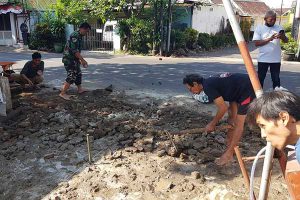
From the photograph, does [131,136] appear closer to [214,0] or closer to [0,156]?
[0,156]

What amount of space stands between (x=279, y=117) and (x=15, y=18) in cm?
2401

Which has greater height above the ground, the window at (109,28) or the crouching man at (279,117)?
the window at (109,28)

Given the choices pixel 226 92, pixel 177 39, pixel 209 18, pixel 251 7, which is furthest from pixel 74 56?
pixel 251 7

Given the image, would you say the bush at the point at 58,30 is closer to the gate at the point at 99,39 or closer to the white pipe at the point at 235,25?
the gate at the point at 99,39

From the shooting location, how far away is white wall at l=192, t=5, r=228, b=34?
20766mm

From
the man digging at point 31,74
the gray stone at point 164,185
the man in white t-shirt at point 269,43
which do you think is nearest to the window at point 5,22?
the man digging at point 31,74

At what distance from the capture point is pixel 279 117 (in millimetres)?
1669

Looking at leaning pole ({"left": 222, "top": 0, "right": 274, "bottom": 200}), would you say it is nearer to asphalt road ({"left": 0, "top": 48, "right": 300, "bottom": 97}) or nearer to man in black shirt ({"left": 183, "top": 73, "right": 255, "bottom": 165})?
man in black shirt ({"left": 183, "top": 73, "right": 255, "bottom": 165})

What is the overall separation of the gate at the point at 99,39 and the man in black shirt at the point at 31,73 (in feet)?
38.6

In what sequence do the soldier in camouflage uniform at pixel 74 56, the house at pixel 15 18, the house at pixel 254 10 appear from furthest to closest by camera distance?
the house at pixel 254 10, the house at pixel 15 18, the soldier in camouflage uniform at pixel 74 56

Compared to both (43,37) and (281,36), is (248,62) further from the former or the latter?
(43,37)

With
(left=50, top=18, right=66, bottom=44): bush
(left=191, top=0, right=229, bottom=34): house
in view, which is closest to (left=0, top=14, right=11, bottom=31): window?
(left=50, top=18, right=66, bottom=44): bush

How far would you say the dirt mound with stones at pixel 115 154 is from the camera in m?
3.73

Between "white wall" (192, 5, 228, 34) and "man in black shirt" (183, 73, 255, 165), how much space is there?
16.8 metres
